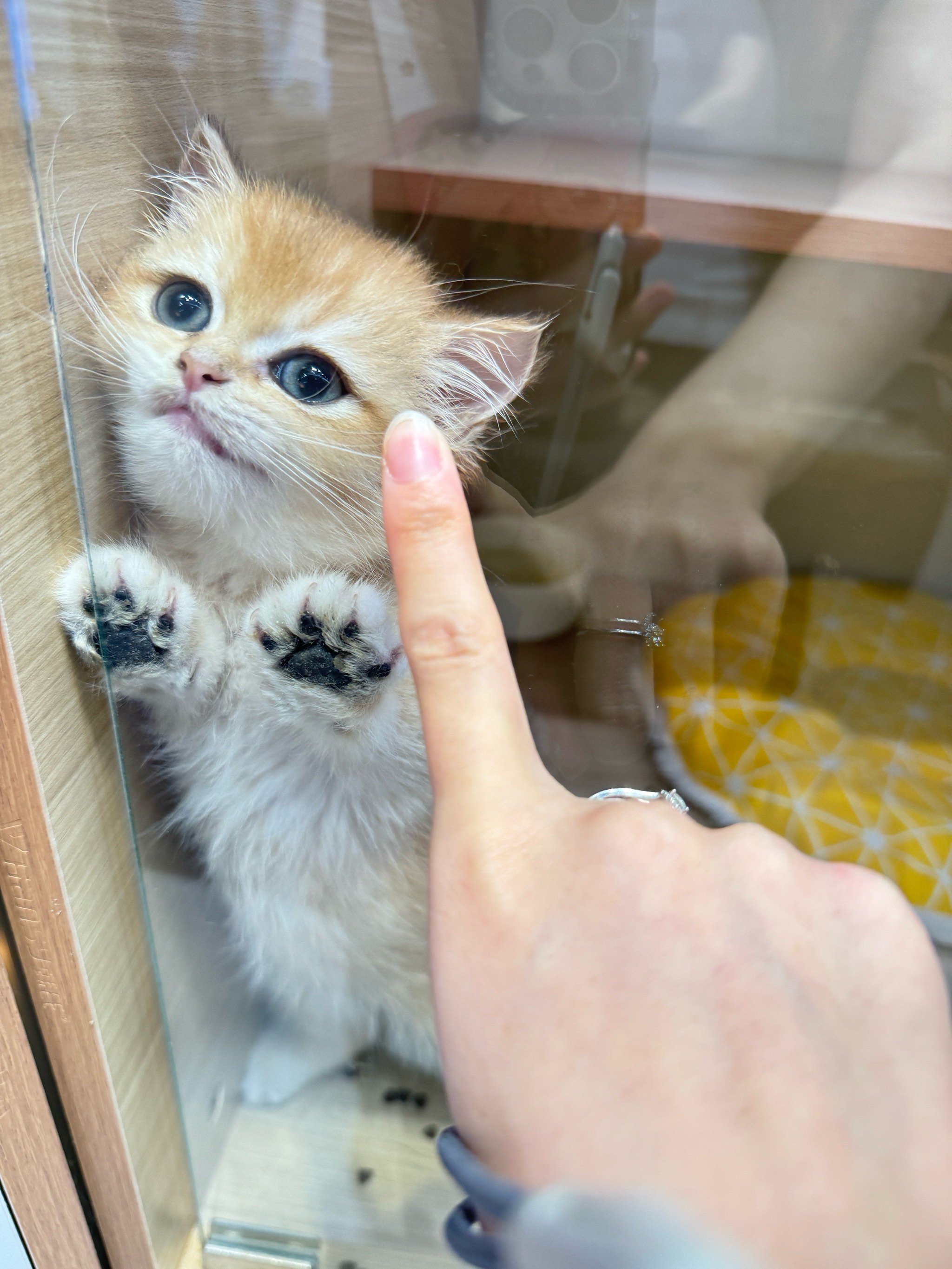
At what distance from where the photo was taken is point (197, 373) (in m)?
0.47

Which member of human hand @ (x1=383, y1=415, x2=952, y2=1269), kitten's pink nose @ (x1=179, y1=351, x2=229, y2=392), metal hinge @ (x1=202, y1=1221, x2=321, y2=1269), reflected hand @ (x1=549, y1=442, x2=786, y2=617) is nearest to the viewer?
human hand @ (x1=383, y1=415, x2=952, y2=1269)

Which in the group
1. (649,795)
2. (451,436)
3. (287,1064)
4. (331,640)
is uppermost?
(451,436)

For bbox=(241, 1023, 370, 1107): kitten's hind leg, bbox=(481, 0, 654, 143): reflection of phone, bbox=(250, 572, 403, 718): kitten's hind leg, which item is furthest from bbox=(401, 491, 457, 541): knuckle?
bbox=(241, 1023, 370, 1107): kitten's hind leg

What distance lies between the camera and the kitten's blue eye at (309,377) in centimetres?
48

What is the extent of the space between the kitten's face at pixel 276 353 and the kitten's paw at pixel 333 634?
0.21 feet

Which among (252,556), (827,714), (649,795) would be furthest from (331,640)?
(827,714)

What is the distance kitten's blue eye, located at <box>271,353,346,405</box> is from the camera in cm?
48

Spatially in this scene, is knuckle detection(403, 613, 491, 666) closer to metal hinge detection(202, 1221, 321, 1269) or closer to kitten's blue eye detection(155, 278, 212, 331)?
kitten's blue eye detection(155, 278, 212, 331)

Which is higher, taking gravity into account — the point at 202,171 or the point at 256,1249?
the point at 202,171

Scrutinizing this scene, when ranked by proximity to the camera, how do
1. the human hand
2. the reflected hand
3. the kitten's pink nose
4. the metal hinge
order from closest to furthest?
the human hand
the kitten's pink nose
the reflected hand
the metal hinge

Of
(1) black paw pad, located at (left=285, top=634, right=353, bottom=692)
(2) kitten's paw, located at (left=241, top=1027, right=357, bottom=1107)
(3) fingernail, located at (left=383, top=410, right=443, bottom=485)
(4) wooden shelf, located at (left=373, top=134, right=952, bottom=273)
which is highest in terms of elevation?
(4) wooden shelf, located at (left=373, top=134, right=952, bottom=273)

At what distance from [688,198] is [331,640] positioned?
0.41m

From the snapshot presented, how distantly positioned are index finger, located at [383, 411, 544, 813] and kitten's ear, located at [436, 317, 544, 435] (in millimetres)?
151

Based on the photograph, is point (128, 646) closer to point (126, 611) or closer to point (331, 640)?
point (126, 611)
